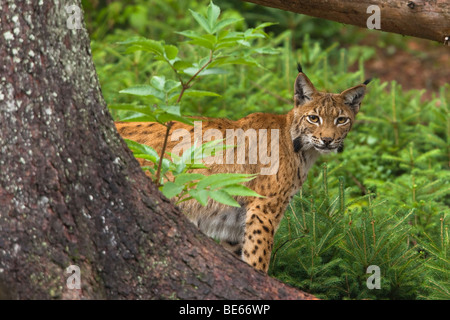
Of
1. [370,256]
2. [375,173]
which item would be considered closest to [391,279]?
[370,256]

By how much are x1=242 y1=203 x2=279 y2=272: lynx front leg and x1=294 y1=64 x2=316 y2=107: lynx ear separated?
0.90m

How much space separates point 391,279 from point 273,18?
729cm

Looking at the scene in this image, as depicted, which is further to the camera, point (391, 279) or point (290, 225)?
point (290, 225)

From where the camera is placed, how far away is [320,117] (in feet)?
16.3

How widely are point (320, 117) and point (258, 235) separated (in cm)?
102

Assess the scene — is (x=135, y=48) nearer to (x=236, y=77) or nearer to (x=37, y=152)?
(x=37, y=152)

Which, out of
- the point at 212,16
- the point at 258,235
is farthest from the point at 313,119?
the point at 212,16

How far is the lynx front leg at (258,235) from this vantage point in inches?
185

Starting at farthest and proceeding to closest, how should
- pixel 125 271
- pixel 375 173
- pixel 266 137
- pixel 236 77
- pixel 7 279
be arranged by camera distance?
1. pixel 236 77
2. pixel 375 173
3. pixel 266 137
4. pixel 125 271
5. pixel 7 279

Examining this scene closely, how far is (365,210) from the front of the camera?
4.77 meters
